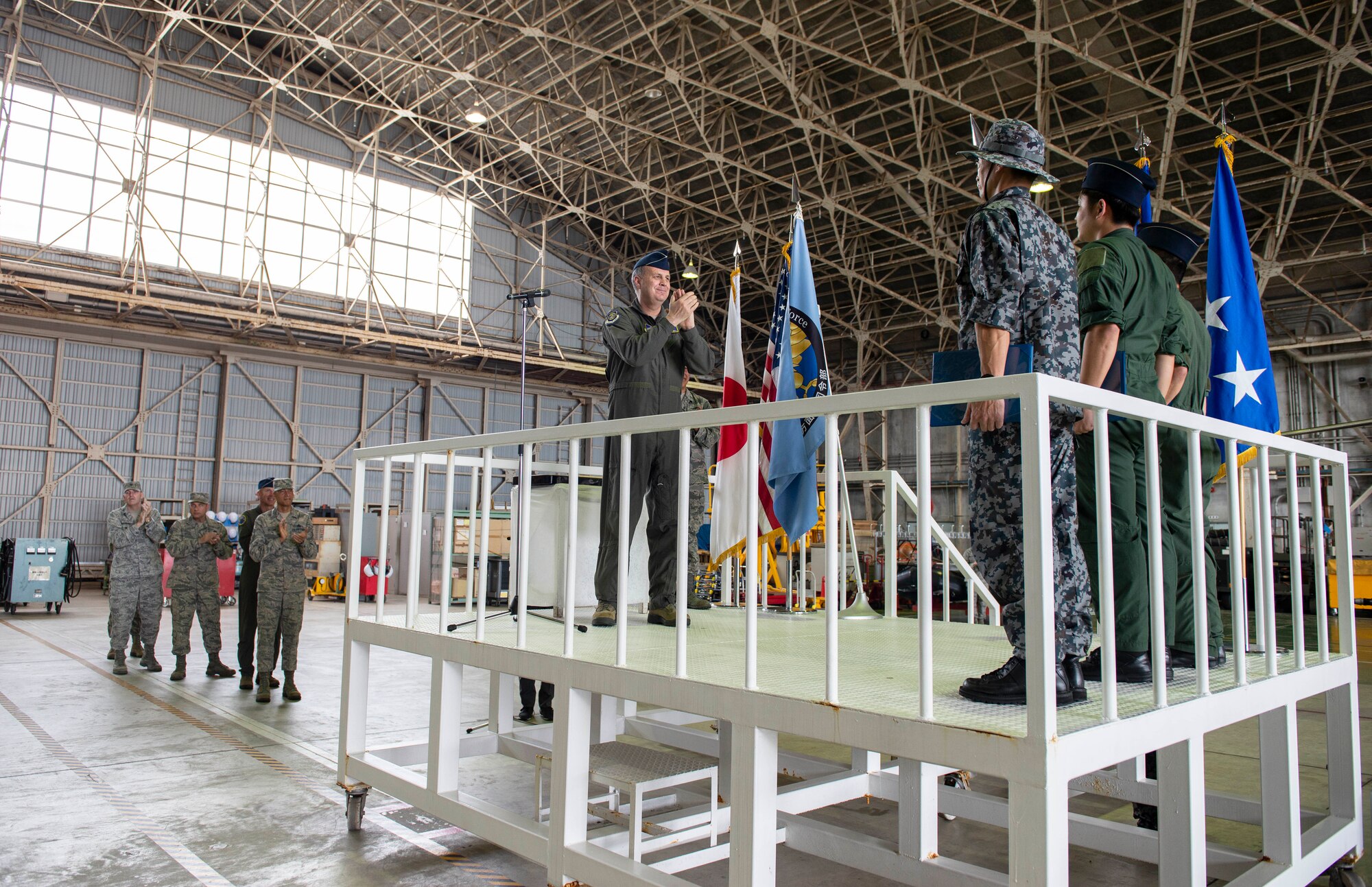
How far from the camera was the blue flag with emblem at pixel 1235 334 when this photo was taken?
532 cm

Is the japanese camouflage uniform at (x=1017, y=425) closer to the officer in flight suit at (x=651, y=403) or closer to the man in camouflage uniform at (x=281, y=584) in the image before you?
the officer in flight suit at (x=651, y=403)

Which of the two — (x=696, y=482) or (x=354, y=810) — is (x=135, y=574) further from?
(x=354, y=810)

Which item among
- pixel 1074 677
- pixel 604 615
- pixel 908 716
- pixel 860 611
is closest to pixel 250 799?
pixel 604 615

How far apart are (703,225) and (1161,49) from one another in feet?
43.4

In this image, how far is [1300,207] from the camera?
2128 centimetres

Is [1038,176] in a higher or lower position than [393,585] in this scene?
higher

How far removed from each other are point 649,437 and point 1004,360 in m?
2.25

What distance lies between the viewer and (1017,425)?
2822mm

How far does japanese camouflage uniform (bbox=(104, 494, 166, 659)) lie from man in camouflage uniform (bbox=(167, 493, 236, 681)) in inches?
18.7

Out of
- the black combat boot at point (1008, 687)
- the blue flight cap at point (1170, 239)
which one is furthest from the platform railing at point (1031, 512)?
the blue flight cap at point (1170, 239)

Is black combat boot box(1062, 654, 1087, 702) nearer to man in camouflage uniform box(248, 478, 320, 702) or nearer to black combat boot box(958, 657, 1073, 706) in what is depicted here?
black combat boot box(958, 657, 1073, 706)

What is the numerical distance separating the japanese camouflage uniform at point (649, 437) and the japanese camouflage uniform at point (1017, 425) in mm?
2057

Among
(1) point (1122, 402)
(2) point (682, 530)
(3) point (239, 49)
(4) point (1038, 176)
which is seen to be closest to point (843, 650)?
(2) point (682, 530)

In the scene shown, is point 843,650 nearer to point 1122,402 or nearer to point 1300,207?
point 1122,402
